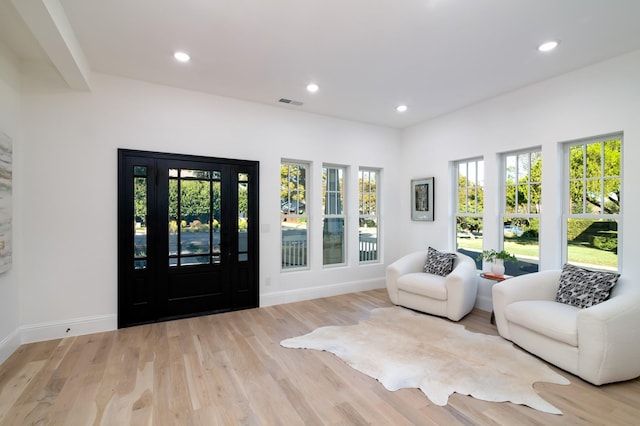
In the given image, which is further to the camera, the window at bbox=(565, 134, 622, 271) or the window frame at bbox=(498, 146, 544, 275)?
the window frame at bbox=(498, 146, 544, 275)

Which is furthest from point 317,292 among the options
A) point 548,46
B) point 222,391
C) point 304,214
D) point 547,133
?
point 548,46

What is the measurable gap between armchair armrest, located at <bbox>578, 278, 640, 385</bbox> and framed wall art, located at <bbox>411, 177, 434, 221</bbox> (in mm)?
2859

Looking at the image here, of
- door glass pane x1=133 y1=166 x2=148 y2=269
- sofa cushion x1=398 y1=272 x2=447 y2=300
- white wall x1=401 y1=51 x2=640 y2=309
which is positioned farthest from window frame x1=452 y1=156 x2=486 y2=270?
door glass pane x1=133 y1=166 x2=148 y2=269

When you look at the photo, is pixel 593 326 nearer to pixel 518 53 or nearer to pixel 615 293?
pixel 615 293

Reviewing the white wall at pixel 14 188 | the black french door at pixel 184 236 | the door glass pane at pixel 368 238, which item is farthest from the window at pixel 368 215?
the white wall at pixel 14 188

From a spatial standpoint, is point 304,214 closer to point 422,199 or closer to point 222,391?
point 422,199

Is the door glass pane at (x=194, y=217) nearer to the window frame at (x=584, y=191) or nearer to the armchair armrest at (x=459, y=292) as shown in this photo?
the armchair armrest at (x=459, y=292)

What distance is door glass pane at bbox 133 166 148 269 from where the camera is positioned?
3.69 meters

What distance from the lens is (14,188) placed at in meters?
3.06

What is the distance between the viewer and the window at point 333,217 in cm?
520

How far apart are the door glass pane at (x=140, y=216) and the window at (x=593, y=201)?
5109 millimetres

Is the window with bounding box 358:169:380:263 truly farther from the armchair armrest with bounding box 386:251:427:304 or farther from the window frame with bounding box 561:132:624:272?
the window frame with bounding box 561:132:624:272

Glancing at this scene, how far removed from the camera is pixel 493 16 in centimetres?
249

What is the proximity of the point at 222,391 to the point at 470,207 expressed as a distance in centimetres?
421
